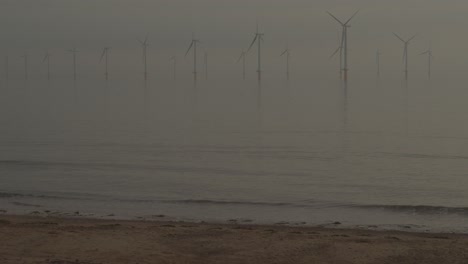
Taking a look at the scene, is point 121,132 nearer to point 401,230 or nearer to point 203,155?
point 203,155

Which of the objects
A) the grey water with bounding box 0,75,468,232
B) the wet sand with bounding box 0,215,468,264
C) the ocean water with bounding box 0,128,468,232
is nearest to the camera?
the wet sand with bounding box 0,215,468,264

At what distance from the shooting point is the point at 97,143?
42.9 metres

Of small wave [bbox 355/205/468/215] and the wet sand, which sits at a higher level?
the wet sand

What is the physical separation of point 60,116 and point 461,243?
59571 mm

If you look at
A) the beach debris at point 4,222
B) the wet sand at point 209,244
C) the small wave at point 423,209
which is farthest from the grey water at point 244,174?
the beach debris at point 4,222

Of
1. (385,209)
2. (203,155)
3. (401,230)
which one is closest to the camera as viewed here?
(401,230)

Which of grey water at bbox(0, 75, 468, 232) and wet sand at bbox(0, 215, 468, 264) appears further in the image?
grey water at bbox(0, 75, 468, 232)

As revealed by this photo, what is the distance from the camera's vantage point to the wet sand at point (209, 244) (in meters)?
13.5

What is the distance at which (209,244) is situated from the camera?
1505 centimetres

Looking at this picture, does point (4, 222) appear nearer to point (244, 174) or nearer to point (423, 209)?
point (423, 209)

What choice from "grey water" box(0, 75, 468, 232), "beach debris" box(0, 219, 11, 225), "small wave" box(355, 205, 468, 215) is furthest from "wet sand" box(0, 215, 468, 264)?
"small wave" box(355, 205, 468, 215)

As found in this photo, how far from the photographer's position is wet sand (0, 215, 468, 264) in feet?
44.4

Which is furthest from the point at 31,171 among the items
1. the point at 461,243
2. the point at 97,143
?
the point at 461,243

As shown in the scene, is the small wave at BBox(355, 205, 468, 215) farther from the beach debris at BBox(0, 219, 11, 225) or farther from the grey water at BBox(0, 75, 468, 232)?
the beach debris at BBox(0, 219, 11, 225)
